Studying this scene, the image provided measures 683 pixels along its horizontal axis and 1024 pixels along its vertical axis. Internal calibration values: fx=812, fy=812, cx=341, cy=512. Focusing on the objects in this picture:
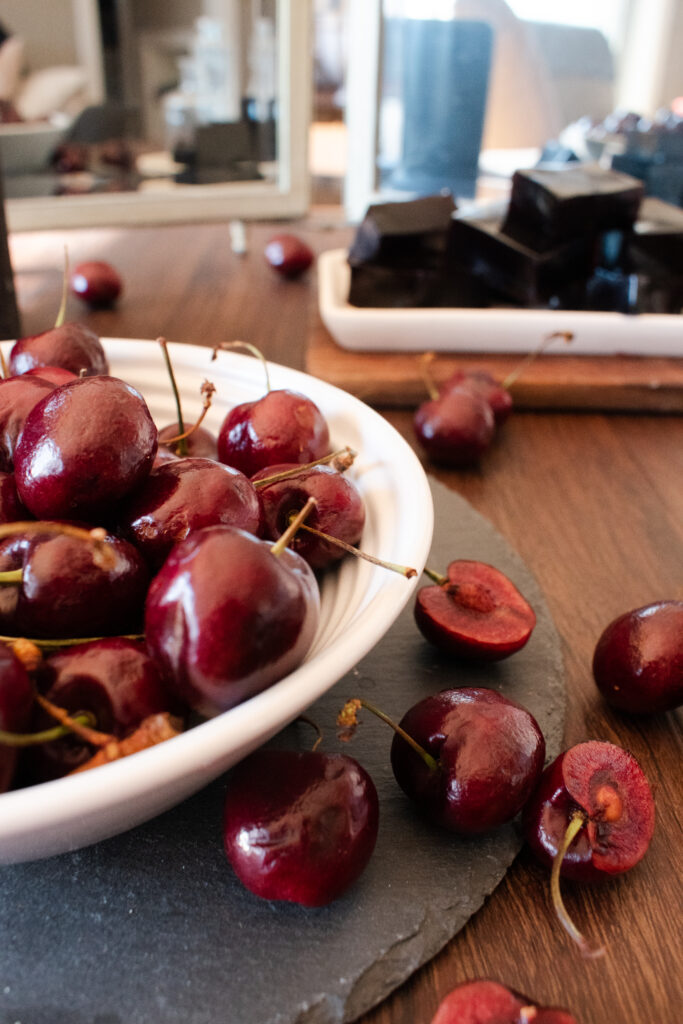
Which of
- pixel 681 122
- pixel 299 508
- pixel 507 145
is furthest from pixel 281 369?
pixel 507 145

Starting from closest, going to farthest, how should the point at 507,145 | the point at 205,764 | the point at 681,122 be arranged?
1. the point at 205,764
2. the point at 681,122
3. the point at 507,145

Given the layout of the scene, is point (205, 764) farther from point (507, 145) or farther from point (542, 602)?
point (507, 145)

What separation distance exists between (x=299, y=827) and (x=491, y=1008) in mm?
105

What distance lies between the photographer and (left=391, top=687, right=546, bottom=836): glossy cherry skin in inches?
15.7

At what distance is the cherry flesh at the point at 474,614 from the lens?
52cm

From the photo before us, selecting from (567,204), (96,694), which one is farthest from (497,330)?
(96,694)

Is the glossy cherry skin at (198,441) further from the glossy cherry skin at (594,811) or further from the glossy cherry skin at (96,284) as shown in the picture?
the glossy cherry skin at (96,284)

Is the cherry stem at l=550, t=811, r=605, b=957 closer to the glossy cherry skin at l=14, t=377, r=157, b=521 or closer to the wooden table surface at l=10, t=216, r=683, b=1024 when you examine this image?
the wooden table surface at l=10, t=216, r=683, b=1024

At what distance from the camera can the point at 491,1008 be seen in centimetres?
32

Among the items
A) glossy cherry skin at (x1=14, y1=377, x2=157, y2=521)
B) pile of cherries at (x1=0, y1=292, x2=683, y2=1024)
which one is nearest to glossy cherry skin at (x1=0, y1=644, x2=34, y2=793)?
pile of cherries at (x1=0, y1=292, x2=683, y2=1024)

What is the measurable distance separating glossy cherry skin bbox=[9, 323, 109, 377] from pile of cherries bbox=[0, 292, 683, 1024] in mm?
68

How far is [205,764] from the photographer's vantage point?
307 mm

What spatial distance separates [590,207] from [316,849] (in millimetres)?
895

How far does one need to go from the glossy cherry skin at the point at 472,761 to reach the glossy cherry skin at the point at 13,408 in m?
0.28
